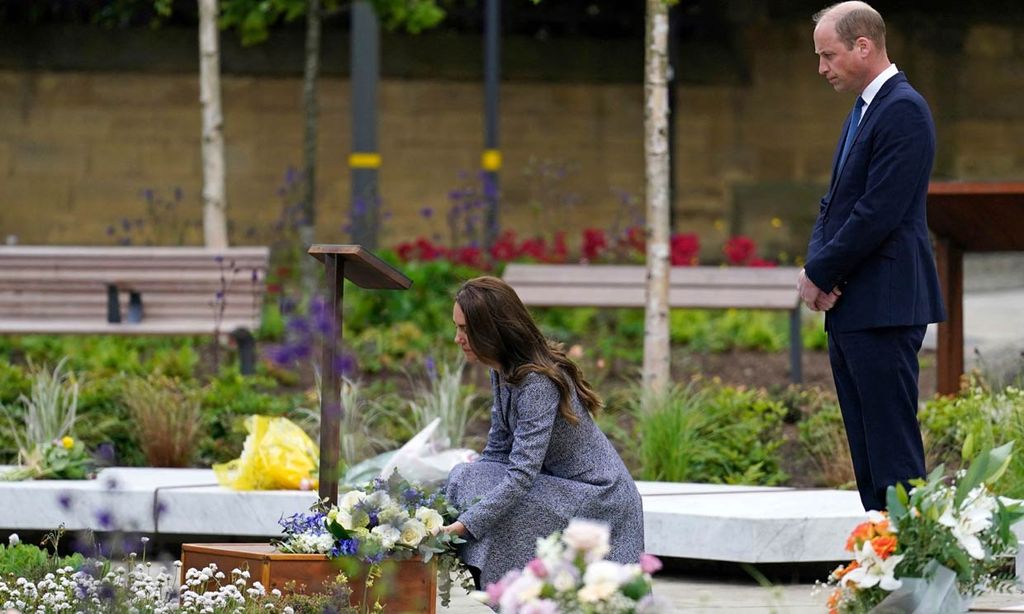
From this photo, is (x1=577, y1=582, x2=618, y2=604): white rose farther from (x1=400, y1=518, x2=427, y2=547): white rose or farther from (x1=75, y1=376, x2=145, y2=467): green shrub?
(x1=75, y1=376, x2=145, y2=467): green shrub

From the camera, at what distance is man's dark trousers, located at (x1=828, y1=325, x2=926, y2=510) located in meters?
4.46

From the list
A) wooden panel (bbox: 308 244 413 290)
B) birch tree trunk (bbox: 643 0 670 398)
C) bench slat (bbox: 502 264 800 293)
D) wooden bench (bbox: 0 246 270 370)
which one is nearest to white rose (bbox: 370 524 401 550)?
wooden panel (bbox: 308 244 413 290)

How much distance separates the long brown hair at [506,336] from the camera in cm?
436

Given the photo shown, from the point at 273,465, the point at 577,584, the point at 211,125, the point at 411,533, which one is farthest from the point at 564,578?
the point at 211,125

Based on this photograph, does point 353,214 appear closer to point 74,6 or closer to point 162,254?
point 162,254

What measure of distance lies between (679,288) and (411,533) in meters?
5.31

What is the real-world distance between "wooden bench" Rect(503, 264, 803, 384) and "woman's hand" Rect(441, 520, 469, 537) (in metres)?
4.54

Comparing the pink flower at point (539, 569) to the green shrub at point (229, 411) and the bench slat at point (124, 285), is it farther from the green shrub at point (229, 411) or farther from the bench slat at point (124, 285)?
the bench slat at point (124, 285)

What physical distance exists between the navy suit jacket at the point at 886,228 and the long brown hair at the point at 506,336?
2.53 ft

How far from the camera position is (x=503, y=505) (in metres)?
4.31

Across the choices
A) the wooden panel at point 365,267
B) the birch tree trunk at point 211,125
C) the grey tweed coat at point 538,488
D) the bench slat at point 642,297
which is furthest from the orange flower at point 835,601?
the birch tree trunk at point 211,125

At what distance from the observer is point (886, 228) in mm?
4398

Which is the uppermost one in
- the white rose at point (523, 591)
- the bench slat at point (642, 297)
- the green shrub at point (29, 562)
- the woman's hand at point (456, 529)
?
the bench slat at point (642, 297)

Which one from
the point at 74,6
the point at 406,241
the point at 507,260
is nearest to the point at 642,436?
the point at 507,260
